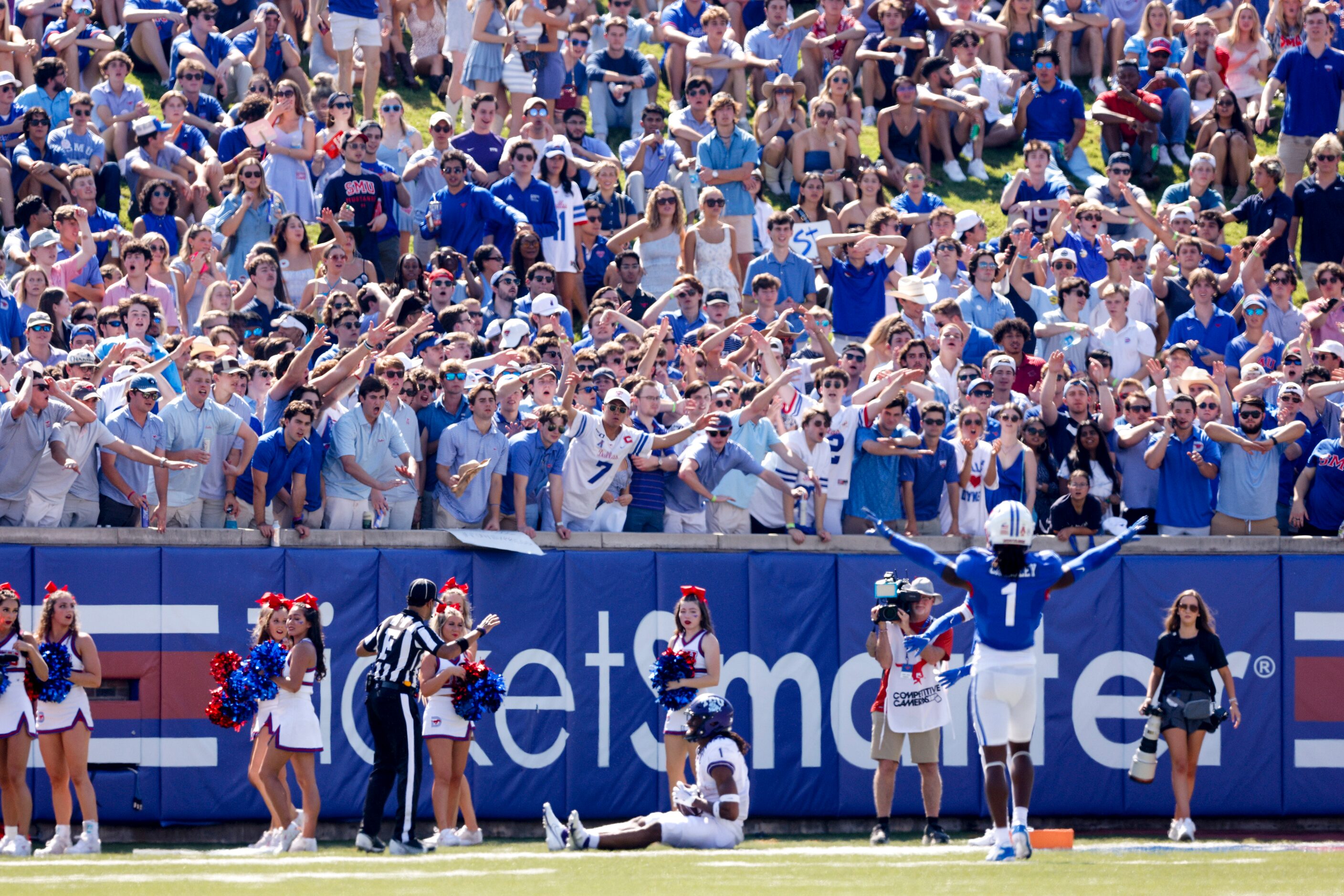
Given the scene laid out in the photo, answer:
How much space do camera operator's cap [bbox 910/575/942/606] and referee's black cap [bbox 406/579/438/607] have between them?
3362mm

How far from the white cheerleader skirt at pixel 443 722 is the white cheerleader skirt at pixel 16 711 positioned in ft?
8.47

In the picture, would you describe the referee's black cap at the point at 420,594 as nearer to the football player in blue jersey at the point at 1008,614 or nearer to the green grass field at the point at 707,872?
the green grass field at the point at 707,872

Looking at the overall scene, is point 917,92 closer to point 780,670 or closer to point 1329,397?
point 1329,397

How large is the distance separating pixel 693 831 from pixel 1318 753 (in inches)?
259

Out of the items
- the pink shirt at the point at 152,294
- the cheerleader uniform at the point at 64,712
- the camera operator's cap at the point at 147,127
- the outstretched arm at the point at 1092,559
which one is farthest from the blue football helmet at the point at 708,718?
the camera operator's cap at the point at 147,127

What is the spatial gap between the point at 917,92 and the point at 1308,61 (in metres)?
4.57

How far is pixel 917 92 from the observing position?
21.5m

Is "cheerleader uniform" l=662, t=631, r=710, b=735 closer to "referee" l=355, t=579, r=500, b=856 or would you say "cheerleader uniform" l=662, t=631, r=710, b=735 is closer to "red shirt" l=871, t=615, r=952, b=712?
"red shirt" l=871, t=615, r=952, b=712

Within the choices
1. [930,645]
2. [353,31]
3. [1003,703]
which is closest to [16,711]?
[930,645]

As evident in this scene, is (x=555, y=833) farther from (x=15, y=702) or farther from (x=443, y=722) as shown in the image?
(x=15, y=702)

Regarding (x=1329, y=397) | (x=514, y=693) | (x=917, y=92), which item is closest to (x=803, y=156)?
(x=917, y=92)

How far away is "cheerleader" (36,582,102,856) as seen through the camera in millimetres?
12094

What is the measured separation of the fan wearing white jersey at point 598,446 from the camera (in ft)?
45.5

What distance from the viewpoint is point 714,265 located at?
1811cm
